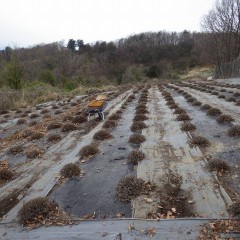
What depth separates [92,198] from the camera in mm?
4621

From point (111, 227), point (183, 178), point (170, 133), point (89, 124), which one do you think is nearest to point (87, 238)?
point (111, 227)

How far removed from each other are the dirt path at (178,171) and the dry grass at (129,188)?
0.16m

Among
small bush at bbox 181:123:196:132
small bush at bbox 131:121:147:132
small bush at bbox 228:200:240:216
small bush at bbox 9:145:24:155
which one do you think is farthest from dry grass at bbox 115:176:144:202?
small bush at bbox 131:121:147:132

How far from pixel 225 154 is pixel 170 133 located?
6.89 feet

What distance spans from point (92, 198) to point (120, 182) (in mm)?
508

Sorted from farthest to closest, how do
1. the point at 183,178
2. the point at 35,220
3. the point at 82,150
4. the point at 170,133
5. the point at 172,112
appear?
the point at 172,112 → the point at 170,133 → the point at 82,150 → the point at 183,178 → the point at 35,220

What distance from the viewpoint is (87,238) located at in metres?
3.66

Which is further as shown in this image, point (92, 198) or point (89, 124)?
point (89, 124)

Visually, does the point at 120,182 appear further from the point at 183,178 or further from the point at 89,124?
the point at 89,124

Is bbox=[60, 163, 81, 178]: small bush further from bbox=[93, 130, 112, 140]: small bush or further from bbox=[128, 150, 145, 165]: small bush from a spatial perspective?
bbox=[93, 130, 112, 140]: small bush

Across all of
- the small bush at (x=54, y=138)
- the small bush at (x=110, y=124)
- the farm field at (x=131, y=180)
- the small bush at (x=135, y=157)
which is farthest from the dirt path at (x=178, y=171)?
the small bush at (x=54, y=138)

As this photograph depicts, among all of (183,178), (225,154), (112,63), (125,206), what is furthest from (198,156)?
(112,63)

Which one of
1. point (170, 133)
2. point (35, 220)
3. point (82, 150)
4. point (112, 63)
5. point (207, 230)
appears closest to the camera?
point (207, 230)

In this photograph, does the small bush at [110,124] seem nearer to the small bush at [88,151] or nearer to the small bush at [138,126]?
the small bush at [138,126]
